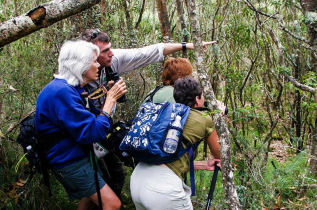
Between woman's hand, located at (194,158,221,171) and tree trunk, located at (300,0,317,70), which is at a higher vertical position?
tree trunk, located at (300,0,317,70)

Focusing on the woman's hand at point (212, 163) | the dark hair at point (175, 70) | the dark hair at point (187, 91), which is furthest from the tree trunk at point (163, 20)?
the woman's hand at point (212, 163)

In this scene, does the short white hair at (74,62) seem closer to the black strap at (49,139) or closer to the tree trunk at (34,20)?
the tree trunk at (34,20)

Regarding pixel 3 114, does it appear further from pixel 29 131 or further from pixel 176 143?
pixel 176 143

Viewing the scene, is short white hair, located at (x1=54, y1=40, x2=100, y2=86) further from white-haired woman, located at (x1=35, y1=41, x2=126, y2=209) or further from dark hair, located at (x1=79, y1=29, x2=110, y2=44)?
A: dark hair, located at (x1=79, y1=29, x2=110, y2=44)

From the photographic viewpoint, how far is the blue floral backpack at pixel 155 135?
245 cm

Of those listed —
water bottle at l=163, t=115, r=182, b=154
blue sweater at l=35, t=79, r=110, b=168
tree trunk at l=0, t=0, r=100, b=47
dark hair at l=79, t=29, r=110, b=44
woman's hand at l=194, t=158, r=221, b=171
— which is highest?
tree trunk at l=0, t=0, r=100, b=47

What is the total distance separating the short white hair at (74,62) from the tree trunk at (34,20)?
311 mm

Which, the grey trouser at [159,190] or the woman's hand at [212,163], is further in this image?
the woman's hand at [212,163]

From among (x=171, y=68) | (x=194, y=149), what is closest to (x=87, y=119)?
(x=194, y=149)

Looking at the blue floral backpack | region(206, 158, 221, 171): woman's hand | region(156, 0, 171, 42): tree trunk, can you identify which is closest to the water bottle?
the blue floral backpack

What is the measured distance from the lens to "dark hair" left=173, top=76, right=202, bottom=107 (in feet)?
9.05

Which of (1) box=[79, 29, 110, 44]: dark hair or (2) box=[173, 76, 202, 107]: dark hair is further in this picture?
(1) box=[79, 29, 110, 44]: dark hair

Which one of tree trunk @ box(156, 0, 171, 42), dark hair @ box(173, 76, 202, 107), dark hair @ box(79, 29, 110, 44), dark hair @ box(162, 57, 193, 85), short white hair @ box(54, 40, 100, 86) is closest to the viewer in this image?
short white hair @ box(54, 40, 100, 86)

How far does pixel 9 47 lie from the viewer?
535cm
